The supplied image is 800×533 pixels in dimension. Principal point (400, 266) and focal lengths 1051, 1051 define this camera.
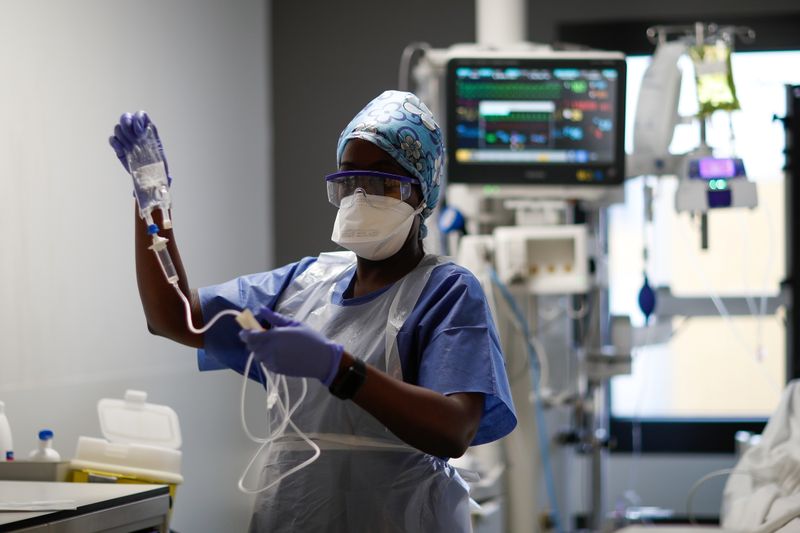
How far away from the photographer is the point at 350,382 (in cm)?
126

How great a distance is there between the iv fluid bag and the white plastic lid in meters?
0.84

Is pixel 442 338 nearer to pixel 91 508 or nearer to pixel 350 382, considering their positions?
pixel 350 382

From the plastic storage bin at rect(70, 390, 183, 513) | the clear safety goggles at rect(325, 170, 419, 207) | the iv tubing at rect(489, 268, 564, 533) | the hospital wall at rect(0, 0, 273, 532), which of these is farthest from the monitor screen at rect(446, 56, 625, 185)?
the clear safety goggles at rect(325, 170, 419, 207)

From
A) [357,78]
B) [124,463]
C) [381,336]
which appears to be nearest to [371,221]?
[381,336]

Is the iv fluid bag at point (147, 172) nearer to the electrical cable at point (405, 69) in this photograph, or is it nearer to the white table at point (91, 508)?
the white table at point (91, 508)

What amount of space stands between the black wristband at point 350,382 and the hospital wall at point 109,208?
0.64m

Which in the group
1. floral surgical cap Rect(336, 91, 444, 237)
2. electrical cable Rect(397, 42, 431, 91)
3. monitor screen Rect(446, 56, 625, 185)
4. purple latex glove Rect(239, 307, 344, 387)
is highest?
electrical cable Rect(397, 42, 431, 91)

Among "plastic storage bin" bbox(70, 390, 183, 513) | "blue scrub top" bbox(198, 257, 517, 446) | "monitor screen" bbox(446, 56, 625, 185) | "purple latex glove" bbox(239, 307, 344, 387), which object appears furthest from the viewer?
"monitor screen" bbox(446, 56, 625, 185)

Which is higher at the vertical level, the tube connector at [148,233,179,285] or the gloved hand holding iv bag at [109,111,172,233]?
the gloved hand holding iv bag at [109,111,172,233]

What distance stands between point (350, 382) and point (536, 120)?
1885 millimetres

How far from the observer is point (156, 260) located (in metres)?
1.55

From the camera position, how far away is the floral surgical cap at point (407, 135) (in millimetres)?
1500

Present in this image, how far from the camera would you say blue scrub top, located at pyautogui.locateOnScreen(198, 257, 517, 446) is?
4.62 ft

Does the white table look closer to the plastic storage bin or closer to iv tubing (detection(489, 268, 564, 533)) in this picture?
the plastic storage bin
